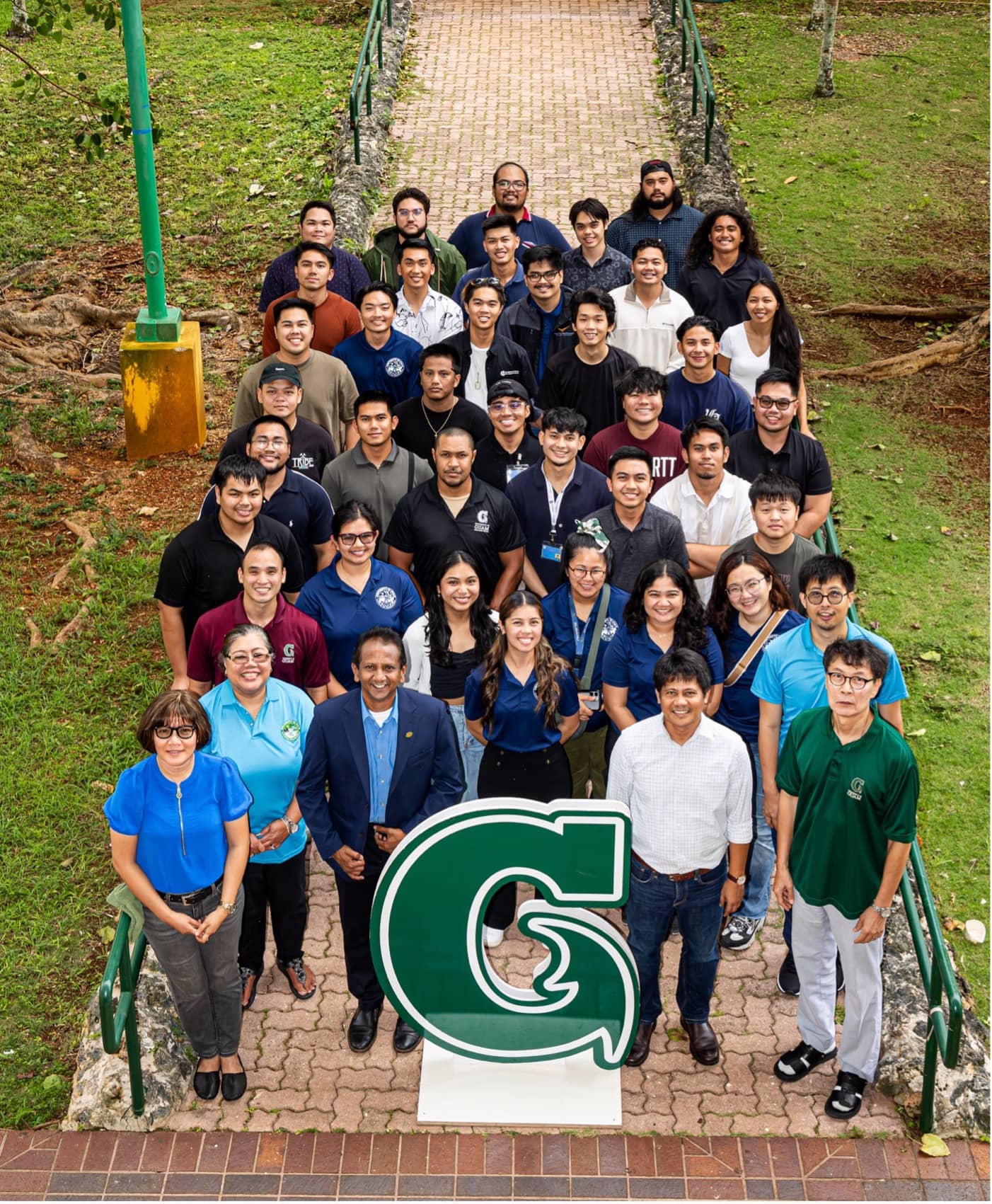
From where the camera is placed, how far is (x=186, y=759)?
5664mm

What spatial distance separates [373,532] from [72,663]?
339 cm

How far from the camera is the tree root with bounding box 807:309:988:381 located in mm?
13023

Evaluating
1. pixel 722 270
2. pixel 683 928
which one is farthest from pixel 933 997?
pixel 722 270

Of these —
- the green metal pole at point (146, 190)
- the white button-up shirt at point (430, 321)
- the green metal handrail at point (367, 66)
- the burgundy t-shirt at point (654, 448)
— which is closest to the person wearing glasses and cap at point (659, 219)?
the white button-up shirt at point (430, 321)

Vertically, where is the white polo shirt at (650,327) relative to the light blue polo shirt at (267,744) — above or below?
above

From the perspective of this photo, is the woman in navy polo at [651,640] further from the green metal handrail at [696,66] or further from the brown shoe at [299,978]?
the green metal handrail at [696,66]

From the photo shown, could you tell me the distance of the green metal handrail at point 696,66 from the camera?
1465 centimetres

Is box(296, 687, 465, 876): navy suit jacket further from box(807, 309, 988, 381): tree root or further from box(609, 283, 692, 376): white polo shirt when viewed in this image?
box(807, 309, 988, 381): tree root

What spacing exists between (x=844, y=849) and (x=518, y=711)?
154 centimetres

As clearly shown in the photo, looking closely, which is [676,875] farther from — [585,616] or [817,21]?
[817,21]

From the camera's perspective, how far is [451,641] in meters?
6.68

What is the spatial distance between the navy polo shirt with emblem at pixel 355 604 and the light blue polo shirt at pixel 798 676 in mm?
1806

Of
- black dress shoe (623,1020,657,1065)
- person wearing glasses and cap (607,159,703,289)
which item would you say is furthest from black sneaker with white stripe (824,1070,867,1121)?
person wearing glasses and cap (607,159,703,289)

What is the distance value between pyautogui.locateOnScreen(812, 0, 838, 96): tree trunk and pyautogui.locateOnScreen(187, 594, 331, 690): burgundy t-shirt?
45.2 feet
